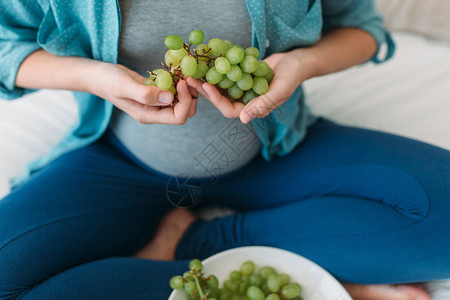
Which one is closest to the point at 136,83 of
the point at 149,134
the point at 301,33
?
the point at 149,134

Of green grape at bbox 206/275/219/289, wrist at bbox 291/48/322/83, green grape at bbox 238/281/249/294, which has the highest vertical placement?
wrist at bbox 291/48/322/83

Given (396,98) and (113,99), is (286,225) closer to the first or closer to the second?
(113,99)

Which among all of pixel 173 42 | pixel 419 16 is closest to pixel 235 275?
pixel 173 42

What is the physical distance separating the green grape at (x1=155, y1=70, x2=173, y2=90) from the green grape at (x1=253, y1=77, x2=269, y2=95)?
0.11 metres

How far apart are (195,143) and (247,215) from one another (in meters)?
0.23

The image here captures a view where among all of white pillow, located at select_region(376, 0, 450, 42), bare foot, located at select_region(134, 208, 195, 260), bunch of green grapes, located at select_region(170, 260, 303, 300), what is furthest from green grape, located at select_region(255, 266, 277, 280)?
white pillow, located at select_region(376, 0, 450, 42)

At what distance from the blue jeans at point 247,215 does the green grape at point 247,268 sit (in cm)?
10

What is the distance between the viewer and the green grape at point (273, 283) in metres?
0.58

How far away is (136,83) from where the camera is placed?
0.47m

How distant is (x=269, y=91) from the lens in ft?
1.59

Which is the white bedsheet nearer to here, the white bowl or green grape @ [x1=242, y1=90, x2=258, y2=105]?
the white bowl

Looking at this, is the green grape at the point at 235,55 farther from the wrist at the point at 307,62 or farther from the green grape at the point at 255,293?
the green grape at the point at 255,293

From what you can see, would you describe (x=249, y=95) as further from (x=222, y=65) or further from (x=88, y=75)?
(x=88, y=75)

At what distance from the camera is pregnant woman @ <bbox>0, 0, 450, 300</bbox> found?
548 mm
